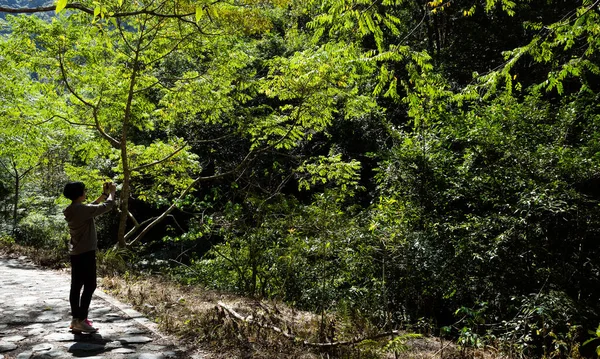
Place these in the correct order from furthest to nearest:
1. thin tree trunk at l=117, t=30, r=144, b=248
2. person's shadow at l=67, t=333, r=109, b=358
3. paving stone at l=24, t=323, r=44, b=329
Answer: thin tree trunk at l=117, t=30, r=144, b=248, paving stone at l=24, t=323, r=44, b=329, person's shadow at l=67, t=333, r=109, b=358

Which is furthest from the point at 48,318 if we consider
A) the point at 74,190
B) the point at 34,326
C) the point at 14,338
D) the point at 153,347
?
the point at 153,347

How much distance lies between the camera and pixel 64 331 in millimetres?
4910

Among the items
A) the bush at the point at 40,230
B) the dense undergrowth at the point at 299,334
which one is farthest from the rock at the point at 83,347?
the bush at the point at 40,230

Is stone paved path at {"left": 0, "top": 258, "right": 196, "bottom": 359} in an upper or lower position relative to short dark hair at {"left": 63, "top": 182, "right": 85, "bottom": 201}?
lower

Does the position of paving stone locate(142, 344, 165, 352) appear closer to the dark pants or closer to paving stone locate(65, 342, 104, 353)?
paving stone locate(65, 342, 104, 353)

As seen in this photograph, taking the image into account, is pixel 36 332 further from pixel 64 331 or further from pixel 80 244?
pixel 80 244

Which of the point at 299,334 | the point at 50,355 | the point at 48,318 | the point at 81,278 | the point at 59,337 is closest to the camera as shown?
the point at 50,355

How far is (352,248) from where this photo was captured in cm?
694

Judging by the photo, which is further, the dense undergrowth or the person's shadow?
the person's shadow

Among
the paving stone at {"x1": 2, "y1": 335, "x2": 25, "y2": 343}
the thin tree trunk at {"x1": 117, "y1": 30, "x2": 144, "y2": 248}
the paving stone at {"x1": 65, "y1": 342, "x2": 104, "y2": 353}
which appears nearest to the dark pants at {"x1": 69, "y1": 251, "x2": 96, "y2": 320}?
the paving stone at {"x1": 65, "y1": 342, "x2": 104, "y2": 353}

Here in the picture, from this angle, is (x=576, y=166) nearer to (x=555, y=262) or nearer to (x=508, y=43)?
(x=555, y=262)

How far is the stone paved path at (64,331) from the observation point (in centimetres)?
423

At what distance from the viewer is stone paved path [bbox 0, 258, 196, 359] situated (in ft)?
13.9

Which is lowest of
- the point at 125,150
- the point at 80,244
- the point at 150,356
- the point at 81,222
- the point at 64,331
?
the point at 150,356
